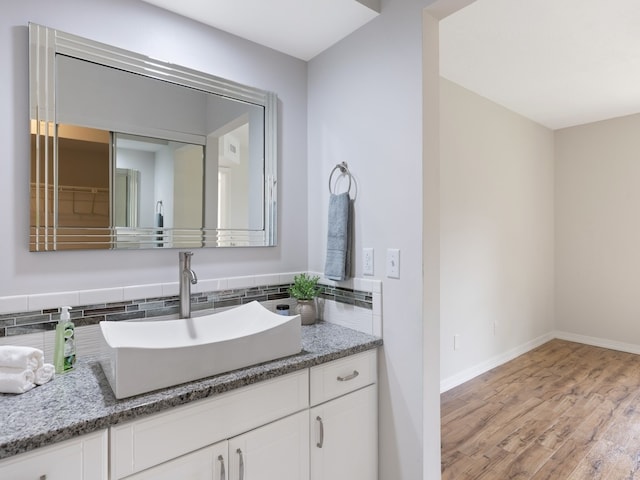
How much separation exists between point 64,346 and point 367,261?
1179 mm

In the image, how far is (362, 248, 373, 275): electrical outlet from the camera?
5.43ft

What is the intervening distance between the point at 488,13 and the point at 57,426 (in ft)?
8.47

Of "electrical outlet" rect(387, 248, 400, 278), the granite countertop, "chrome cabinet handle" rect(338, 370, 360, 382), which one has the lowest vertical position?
"chrome cabinet handle" rect(338, 370, 360, 382)

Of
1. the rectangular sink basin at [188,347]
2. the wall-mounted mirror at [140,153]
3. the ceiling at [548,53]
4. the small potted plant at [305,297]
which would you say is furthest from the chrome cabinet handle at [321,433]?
the ceiling at [548,53]

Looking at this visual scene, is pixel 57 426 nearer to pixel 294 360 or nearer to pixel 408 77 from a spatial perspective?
pixel 294 360

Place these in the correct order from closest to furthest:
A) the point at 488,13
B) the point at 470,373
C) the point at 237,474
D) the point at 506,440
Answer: the point at 237,474
the point at 488,13
the point at 506,440
the point at 470,373

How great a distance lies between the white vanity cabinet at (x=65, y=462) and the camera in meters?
0.85

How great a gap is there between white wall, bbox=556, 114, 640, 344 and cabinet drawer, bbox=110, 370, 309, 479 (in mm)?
4075

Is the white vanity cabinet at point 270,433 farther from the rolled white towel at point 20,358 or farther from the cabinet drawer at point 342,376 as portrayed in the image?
the rolled white towel at point 20,358

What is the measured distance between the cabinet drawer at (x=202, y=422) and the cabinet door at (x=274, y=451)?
0.03 metres

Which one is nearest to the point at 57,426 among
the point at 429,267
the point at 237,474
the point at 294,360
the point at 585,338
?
the point at 237,474

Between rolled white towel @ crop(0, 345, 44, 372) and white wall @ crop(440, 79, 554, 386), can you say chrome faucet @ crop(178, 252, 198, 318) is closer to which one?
rolled white towel @ crop(0, 345, 44, 372)

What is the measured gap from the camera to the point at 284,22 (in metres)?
1.69

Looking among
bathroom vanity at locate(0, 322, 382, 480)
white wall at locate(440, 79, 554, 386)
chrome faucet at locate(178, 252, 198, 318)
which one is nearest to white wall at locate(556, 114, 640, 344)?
white wall at locate(440, 79, 554, 386)
